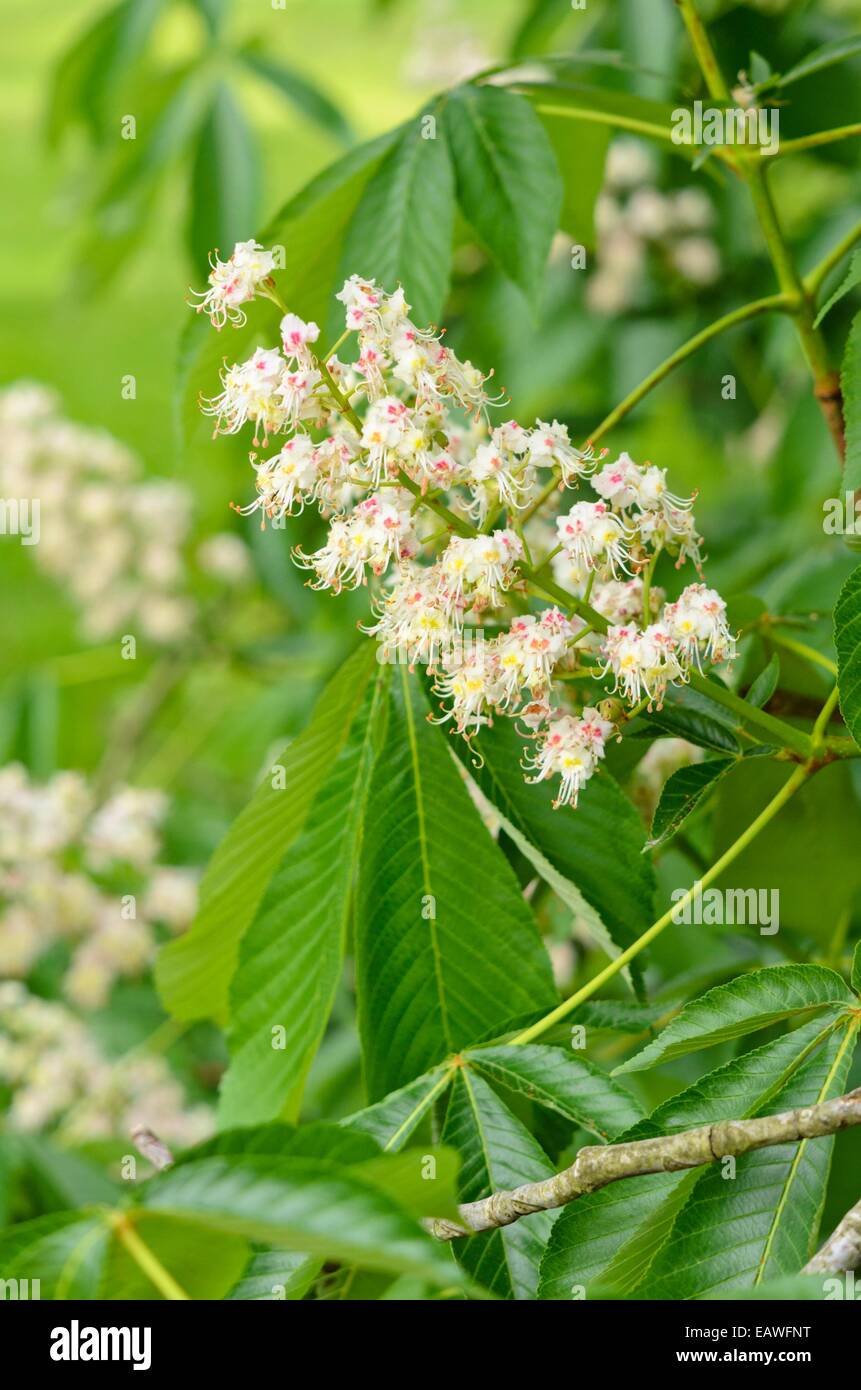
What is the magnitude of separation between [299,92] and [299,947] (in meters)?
1.18

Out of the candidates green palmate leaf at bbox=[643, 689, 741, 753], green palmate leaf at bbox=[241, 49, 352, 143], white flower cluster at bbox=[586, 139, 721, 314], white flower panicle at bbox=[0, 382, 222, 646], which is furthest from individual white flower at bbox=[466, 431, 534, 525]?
white flower cluster at bbox=[586, 139, 721, 314]

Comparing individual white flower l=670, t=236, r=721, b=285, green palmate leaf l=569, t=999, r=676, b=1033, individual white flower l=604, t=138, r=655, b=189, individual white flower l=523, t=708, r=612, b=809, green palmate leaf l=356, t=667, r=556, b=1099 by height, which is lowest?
green palmate leaf l=569, t=999, r=676, b=1033

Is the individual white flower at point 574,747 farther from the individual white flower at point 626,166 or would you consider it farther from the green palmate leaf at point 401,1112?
the individual white flower at point 626,166

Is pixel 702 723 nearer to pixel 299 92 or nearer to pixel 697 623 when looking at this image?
pixel 697 623

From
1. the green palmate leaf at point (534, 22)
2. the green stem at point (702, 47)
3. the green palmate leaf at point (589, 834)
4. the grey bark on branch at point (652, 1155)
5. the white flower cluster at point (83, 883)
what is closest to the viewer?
the grey bark on branch at point (652, 1155)

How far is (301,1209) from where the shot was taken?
41 cm

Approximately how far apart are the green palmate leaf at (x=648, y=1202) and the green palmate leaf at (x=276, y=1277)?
0.29 feet

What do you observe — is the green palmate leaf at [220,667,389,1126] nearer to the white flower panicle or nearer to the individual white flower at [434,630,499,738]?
the individual white flower at [434,630,499,738]

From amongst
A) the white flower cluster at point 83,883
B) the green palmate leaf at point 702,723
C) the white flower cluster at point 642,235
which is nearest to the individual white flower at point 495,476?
the green palmate leaf at point 702,723

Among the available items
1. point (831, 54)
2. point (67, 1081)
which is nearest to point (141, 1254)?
point (831, 54)

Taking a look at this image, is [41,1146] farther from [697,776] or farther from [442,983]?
[697,776]

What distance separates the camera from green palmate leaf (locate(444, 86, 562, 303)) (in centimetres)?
80

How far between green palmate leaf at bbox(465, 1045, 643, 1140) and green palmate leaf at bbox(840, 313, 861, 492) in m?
0.26

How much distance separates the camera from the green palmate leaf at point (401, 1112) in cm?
61
